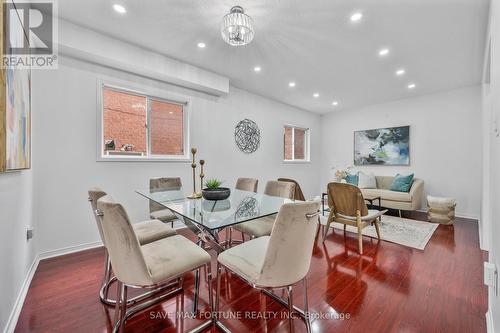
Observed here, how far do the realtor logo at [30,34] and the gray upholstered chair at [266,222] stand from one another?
208 centimetres

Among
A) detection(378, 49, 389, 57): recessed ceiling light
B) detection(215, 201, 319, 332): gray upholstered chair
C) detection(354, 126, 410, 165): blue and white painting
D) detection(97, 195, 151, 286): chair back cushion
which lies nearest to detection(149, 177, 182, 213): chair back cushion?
detection(97, 195, 151, 286): chair back cushion

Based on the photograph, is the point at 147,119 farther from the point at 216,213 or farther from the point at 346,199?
the point at 346,199

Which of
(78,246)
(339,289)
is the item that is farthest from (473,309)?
(78,246)

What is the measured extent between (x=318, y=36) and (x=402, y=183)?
12.3 ft

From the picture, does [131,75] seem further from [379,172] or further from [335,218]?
[379,172]

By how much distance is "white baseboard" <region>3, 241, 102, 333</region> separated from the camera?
1416mm

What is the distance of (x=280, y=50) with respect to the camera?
9.71 ft

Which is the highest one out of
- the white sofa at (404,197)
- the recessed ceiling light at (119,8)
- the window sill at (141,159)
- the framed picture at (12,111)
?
the recessed ceiling light at (119,8)

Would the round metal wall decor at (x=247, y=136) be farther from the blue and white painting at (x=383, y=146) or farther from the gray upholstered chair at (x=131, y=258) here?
the gray upholstered chair at (x=131, y=258)

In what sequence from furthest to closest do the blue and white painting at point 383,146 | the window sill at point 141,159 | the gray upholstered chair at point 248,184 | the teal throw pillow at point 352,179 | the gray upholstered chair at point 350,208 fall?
1. the teal throw pillow at point 352,179
2. the blue and white painting at point 383,146
3. the gray upholstered chair at point 248,184
4. the window sill at point 141,159
5. the gray upholstered chair at point 350,208

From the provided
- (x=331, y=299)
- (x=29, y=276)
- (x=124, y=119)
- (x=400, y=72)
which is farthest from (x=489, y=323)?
(x=124, y=119)

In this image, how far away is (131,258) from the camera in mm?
1179

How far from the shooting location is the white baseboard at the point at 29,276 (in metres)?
1.42

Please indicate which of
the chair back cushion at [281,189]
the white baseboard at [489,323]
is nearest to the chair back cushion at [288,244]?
the chair back cushion at [281,189]
